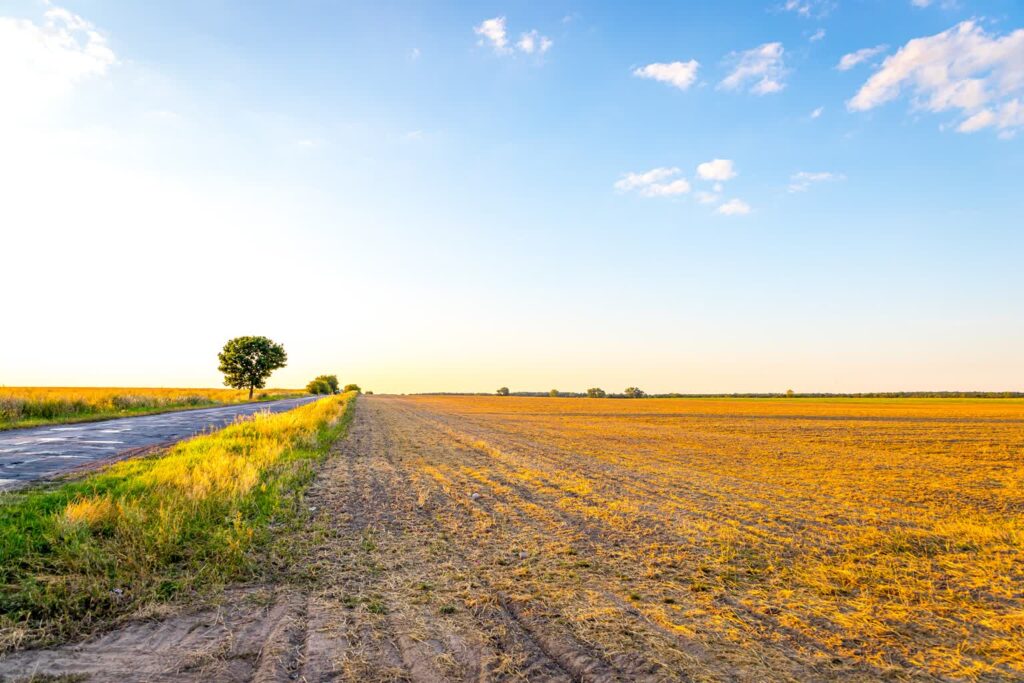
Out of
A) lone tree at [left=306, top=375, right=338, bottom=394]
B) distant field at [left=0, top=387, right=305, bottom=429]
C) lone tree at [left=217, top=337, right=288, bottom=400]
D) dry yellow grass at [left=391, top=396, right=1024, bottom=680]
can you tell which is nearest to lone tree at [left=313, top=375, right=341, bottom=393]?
lone tree at [left=306, top=375, right=338, bottom=394]

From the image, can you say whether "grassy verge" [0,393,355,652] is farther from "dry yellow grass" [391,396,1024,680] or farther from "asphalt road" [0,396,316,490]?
"dry yellow grass" [391,396,1024,680]

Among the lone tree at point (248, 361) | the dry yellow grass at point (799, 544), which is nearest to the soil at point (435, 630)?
the dry yellow grass at point (799, 544)

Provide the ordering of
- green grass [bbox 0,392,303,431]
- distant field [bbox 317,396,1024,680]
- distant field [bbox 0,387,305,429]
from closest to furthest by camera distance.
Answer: distant field [bbox 317,396,1024,680] < green grass [bbox 0,392,303,431] < distant field [bbox 0,387,305,429]

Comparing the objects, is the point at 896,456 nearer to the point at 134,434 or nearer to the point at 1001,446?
the point at 1001,446

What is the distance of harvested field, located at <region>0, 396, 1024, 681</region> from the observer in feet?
12.9

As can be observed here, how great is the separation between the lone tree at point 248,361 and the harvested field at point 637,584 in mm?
78384

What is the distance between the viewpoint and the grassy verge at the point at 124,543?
4.60 meters

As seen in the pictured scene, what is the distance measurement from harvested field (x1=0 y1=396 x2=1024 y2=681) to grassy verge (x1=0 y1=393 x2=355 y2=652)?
527 mm

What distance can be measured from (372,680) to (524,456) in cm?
1296

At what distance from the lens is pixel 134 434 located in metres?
19.9

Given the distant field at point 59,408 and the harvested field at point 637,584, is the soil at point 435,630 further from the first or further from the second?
the distant field at point 59,408

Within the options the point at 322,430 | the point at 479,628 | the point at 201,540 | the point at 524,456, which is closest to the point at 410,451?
the point at 524,456

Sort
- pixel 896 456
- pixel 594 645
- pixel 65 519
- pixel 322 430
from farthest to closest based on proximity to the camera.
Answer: pixel 322 430 → pixel 896 456 → pixel 65 519 → pixel 594 645

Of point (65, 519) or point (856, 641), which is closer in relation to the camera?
point (856, 641)
